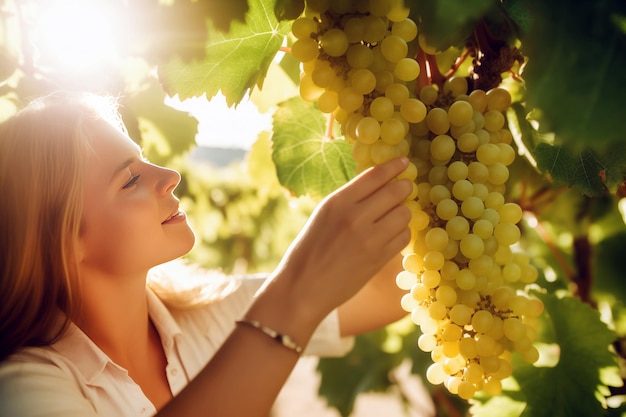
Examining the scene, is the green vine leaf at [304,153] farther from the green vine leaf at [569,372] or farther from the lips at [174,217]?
the green vine leaf at [569,372]

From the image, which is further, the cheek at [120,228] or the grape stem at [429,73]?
the cheek at [120,228]

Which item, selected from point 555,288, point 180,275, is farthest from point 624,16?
point 180,275

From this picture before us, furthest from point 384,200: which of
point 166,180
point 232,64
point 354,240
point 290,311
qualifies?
point 166,180

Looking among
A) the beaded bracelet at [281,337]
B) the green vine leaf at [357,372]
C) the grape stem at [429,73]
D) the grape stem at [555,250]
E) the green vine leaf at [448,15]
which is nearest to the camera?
the green vine leaf at [448,15]

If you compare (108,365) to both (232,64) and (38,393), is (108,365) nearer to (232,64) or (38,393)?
(38,393)

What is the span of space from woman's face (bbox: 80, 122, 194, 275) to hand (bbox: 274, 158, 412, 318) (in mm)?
337

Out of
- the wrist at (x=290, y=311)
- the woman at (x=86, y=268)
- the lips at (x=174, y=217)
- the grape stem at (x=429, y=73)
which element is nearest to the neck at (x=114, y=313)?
the woman at (x=86, y=268)

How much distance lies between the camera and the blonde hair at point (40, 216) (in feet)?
3.02

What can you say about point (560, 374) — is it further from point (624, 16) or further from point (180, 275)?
point (180, 275)

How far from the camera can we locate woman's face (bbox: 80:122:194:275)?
0.90 m

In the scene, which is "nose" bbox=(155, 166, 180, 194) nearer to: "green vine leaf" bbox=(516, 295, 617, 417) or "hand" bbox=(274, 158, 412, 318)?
"hand" bbox=(274, 158, 412, 318)

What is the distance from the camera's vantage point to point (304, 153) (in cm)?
94

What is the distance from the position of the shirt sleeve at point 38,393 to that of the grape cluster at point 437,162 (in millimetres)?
471

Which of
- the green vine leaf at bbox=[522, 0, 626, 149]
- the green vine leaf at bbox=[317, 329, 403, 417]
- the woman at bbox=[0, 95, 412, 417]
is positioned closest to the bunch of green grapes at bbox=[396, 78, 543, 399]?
the woman at bbox=[0, 95, 412, 417]
